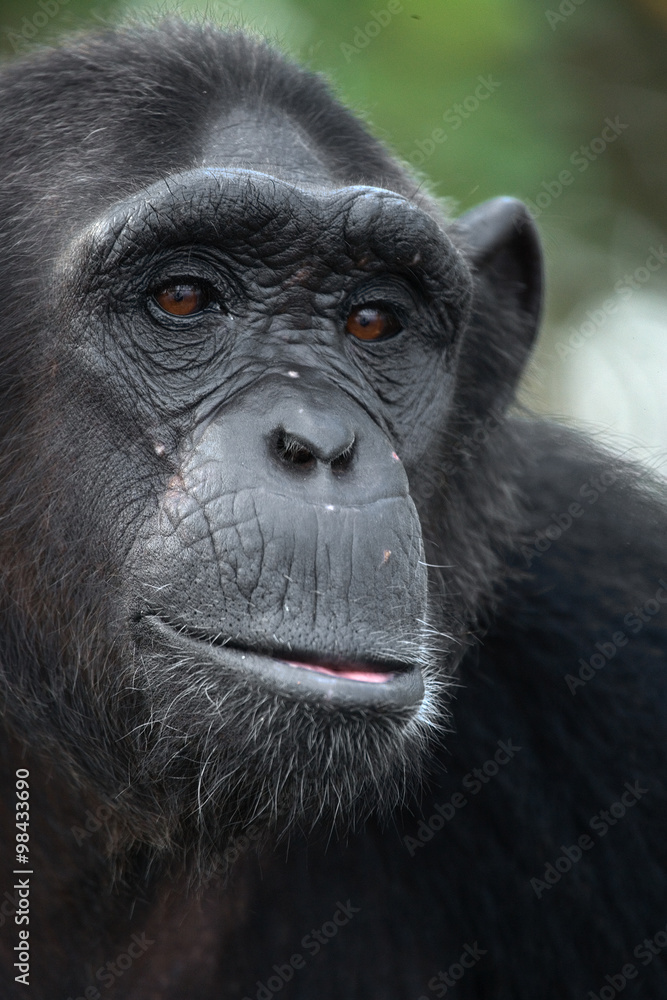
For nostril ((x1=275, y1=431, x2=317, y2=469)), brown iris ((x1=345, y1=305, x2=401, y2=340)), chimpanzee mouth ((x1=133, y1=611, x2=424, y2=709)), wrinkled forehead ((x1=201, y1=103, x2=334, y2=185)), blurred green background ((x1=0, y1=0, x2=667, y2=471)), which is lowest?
chimpanzee mouth ((x1=133, y1=611, x2=424, y2=709))

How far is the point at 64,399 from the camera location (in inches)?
148

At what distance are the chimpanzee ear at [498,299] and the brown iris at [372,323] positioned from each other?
0.69 meters

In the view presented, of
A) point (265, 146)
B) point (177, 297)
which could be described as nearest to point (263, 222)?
point (177, 297)

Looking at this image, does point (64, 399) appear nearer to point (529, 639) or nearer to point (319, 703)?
point (319, 703)

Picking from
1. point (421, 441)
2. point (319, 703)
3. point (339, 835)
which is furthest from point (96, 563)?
point (339, 835)

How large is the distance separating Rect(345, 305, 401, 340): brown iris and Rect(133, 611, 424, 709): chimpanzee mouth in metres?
1.23

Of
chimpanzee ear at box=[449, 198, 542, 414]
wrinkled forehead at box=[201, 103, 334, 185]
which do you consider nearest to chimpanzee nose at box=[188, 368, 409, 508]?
wrinkled forehead at box=[201, 103, 334, 185]

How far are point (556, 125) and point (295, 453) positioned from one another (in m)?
7.48

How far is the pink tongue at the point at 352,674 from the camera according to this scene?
10.8 feet

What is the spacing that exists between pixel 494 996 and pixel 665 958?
2.16 feet

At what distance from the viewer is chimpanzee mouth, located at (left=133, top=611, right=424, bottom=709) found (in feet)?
10.7

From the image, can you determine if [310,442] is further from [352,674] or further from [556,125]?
[556,125]

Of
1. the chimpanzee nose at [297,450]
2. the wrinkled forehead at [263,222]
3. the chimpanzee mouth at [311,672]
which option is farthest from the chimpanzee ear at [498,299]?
the chimpanzee mouth at [311,672]

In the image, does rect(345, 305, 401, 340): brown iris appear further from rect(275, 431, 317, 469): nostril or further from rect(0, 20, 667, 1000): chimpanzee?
rect(275, 431, 317, 469): nostril
